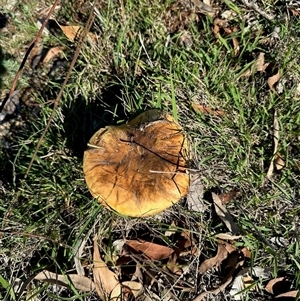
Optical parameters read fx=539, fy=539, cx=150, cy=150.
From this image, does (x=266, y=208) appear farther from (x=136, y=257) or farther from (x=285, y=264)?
(x=136, y=257)

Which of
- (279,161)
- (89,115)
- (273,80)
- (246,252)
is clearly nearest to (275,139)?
(279,161)

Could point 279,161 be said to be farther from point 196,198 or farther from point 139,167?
point 139,167

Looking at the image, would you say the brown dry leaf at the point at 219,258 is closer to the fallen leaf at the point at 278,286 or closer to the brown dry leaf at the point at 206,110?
the fallen leaf at the point at 278,286

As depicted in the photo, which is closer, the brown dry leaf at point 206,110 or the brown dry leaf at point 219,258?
the brown dry leaf at point 219,258

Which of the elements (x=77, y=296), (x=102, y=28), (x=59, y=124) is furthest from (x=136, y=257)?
(x=102, y=28)

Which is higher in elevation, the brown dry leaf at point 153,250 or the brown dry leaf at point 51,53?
the brown dry leaf at point 51,53

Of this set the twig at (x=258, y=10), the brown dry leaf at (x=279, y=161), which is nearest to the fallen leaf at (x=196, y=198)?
the brown dry leaf at (x=279, y=161)
